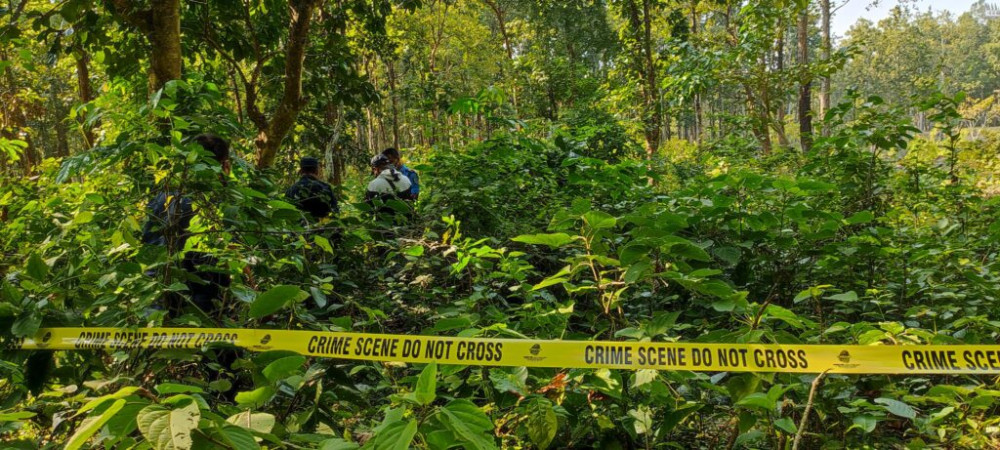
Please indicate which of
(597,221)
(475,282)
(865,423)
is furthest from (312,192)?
(865,423)

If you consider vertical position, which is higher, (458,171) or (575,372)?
(458,171)

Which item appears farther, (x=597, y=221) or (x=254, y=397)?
(x=597, y=221)

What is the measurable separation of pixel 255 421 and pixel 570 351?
0.93 m

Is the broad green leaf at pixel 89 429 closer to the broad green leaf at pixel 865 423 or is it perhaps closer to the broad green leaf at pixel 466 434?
the broad green leaf at pixel 466 434

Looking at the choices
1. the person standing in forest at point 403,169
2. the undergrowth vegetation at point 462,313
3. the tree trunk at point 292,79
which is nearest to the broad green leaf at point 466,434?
the undergrowth vegetation at point 462,313

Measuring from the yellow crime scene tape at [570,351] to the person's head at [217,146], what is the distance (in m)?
0.92

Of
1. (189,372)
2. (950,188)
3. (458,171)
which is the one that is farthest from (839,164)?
(189,372)

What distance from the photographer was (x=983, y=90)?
6419 centimetres

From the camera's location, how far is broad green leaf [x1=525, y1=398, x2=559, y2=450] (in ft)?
4.57

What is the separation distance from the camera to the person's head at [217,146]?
8.03ft

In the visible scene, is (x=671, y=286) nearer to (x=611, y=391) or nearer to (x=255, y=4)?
(x=611, y=391)

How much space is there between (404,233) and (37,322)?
1.93 m

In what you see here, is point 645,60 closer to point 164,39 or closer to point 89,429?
point 164,39

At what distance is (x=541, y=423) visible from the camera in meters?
1.41
